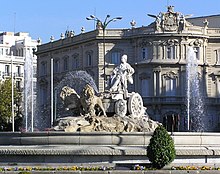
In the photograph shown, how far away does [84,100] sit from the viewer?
33.0 m

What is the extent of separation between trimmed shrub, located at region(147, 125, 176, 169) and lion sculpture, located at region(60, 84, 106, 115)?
10148mm

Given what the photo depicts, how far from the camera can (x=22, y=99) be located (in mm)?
90812

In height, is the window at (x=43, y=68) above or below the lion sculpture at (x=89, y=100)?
above

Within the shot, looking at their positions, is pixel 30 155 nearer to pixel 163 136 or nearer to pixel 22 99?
pixel 163 136

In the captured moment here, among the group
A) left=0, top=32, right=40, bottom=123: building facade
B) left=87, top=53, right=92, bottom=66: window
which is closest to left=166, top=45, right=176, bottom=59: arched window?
left=87, top=53, right=92, bottom=66: window

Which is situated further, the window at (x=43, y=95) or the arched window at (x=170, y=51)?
the window at (x=43, y=95)

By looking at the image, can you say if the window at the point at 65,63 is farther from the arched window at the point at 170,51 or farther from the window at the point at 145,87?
the arched window at the point at 170,51

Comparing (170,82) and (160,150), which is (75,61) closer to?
(170,82)

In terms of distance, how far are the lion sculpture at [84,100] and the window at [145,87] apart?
47599mm

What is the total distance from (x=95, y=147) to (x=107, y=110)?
31.4ft

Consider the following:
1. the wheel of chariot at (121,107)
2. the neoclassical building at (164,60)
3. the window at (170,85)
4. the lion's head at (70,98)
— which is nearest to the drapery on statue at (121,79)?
the wheel of chariot at (121,107)

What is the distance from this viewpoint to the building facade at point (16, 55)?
10644 centimetres

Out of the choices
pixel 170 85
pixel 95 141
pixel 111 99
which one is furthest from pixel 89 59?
pixel 95 141

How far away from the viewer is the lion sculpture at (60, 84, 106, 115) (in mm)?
32906
